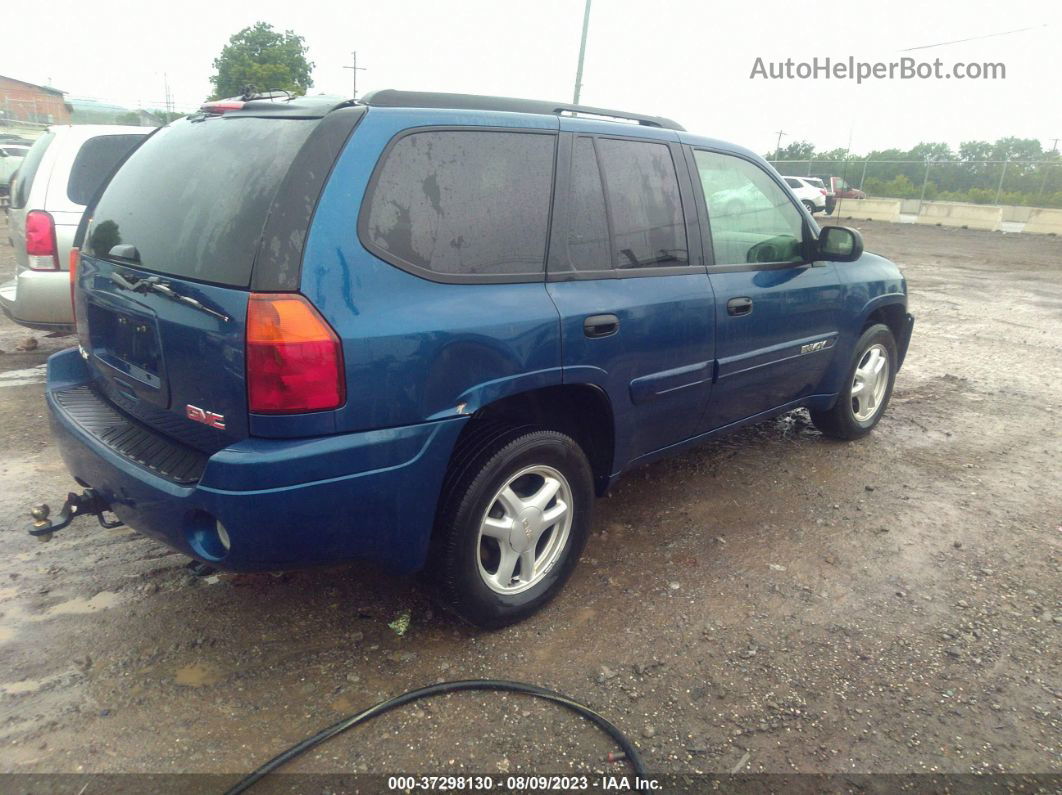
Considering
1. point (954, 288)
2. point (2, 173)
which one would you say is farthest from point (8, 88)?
point (954, 288)

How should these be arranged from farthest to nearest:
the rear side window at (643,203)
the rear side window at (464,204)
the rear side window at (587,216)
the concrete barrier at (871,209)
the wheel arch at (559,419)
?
the concrete barrier at (871,209) → the rear side window at (643,203) → the rear side window at (587,216) → the wheel arch at (559,419) → the rear side window at (464,204)

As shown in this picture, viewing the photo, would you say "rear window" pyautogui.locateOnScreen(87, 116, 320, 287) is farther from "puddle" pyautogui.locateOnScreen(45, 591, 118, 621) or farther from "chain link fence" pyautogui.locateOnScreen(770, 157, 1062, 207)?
"chain link fence" pyautogui.locateOnScreen(770, 157, 1062, 207)

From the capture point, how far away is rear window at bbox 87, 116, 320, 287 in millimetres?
2229

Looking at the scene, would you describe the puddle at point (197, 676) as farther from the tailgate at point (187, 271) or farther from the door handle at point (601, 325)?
the door handle at point (601, 325)

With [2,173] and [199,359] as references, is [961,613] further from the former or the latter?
[2,173]

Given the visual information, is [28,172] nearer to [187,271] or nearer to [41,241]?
[41,241]

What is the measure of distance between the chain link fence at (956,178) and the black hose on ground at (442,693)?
1289 inches

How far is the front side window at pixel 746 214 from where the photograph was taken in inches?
137

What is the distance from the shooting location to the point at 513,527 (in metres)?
2.71

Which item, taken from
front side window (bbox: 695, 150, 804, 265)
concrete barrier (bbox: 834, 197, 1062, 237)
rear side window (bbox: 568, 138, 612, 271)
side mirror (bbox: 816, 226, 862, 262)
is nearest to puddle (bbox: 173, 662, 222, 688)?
rear side window (bbox: 568, 138, 612, 271)

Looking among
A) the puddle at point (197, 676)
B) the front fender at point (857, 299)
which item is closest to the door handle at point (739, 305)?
the front fender at point (857, 299)

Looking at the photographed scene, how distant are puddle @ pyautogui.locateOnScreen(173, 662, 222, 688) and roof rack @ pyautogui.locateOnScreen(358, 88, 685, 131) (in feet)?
6.45

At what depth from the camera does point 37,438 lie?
176 inches

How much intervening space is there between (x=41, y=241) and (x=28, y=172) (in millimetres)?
710
